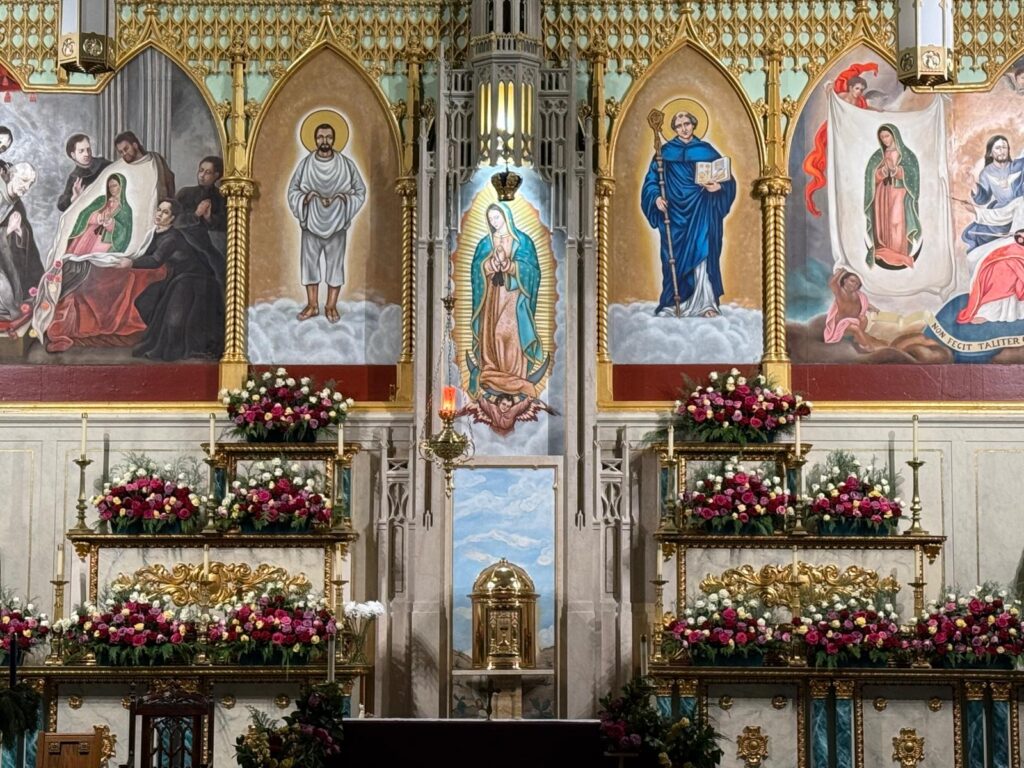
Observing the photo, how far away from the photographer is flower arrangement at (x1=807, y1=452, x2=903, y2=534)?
59.4 ft

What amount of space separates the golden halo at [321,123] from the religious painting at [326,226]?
0.04 feet

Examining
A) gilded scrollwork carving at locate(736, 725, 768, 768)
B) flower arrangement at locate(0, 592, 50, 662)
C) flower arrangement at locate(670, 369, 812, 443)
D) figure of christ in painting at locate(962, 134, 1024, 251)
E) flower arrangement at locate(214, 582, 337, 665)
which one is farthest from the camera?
figure of christ in painting at locate(962, 134, 1024, 251)

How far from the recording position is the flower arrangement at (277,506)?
18.0 m

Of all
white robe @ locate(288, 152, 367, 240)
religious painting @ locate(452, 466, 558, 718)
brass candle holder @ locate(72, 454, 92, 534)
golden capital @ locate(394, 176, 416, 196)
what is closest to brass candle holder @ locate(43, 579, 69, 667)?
brass candle holder @ locate(72, 454, 92, 534)

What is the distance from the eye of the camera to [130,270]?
64.8 ft

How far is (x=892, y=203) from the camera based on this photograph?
1970cm

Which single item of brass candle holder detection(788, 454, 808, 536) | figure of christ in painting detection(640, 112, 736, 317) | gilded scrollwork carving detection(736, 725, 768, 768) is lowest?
gilded scrollwork carving detection(736, 725, 768, 768)

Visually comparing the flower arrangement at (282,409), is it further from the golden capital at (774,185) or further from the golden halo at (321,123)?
the golden capital at (774,185)

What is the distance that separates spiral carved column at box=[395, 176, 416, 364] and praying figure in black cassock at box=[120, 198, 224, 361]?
206 cm

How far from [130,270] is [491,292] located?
13.5ft

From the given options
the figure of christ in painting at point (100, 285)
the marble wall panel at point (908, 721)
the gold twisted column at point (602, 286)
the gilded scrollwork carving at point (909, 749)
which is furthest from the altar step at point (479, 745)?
the figure of christ in painting at point (100, 285)

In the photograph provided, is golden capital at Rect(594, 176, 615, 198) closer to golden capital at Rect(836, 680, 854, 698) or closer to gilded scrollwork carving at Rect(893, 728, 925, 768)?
golden capital at Rect(836, 680, 854, 698)

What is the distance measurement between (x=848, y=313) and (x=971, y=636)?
4.21 m

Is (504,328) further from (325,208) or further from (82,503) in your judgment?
(82,503)
